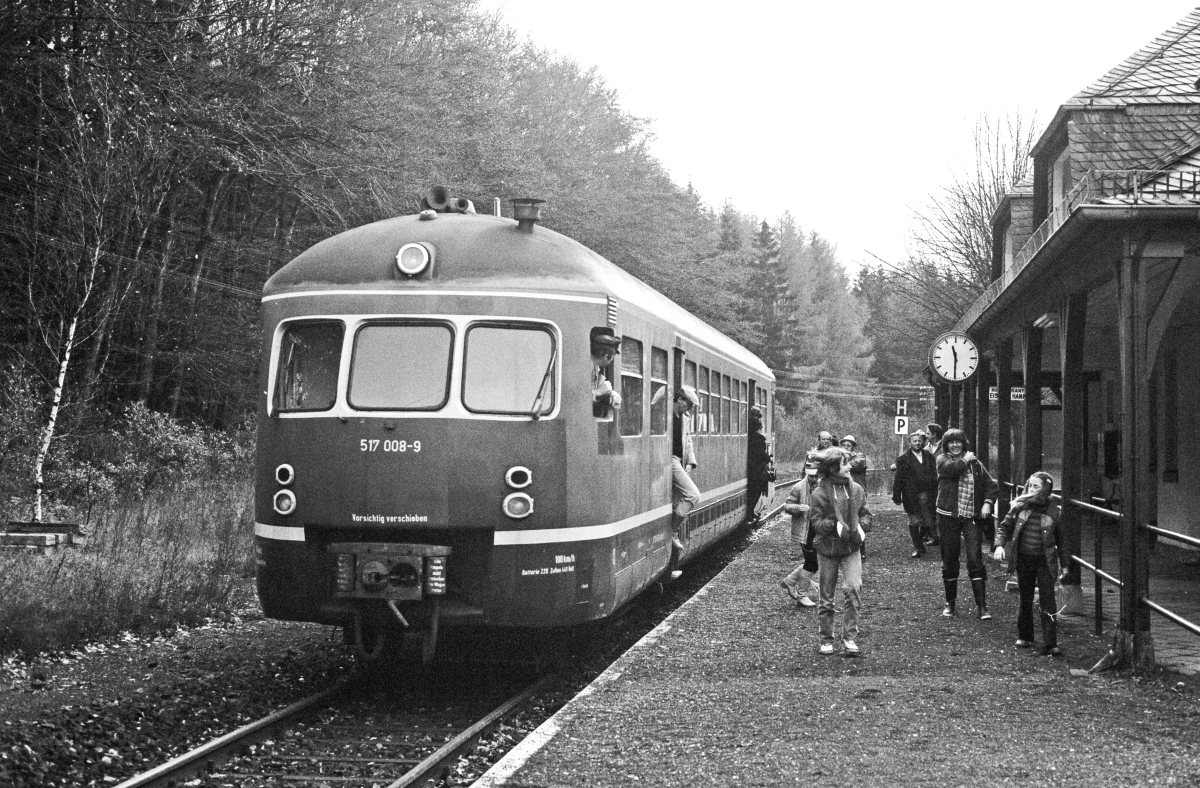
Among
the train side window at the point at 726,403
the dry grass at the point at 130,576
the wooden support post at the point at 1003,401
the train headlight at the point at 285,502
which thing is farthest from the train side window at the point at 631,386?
the wooden support post at the point at 1003,401

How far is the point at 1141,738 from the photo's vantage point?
700cm

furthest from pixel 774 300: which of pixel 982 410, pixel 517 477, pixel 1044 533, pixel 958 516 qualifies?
pixel 517 477

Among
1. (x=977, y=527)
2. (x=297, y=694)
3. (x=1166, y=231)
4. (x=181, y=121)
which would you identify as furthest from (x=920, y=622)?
(x=181, y=121)

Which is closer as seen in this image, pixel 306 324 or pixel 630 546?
pixel 306 324

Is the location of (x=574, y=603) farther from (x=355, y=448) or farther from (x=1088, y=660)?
(x=1088, y=660)

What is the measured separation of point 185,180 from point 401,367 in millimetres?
14963

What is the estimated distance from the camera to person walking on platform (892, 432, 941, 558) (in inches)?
680

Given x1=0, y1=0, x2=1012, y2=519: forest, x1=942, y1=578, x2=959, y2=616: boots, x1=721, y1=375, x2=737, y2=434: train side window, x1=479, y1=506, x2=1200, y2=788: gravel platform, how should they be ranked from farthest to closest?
1. x1=0, y1=0, x2=1012, y2=519: forest
2. x1=721, y1=375, x2=737, y2=434: train side window
3. x1=942, y1=578, x2=959, y2=616: boots
4. x1=479, y1=506, x2=1200, y2=788: gravel platform

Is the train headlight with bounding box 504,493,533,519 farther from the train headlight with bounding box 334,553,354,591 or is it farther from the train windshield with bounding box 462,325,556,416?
the train headlight with bounding box 334,553,354,591

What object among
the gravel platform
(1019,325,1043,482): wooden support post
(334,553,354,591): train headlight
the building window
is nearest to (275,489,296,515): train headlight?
(334,553,354,591): train headlight

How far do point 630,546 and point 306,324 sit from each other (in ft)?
9.06

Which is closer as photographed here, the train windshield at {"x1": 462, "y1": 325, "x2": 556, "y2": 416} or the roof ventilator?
the train windshield at {"x1": 462, "y1": 325, "x2": 556, "y2": 416}

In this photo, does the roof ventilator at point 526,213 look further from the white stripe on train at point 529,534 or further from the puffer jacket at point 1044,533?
the puffer jacket at point 1044,533

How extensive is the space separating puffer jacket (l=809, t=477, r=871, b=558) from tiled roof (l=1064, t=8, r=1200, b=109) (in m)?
6.57
